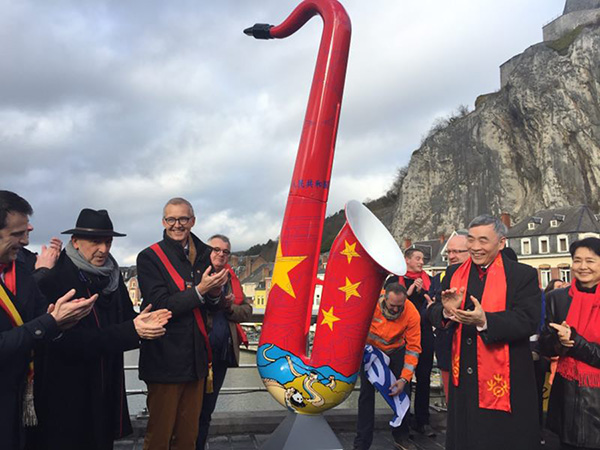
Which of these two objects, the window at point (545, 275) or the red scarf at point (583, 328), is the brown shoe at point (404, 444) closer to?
the red scarf at point (583, 328)

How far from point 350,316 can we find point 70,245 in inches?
80.2

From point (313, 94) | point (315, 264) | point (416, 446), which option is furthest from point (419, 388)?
point (313, 94)

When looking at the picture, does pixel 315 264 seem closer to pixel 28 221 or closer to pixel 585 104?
pixel 28 221

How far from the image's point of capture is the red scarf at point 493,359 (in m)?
3.38

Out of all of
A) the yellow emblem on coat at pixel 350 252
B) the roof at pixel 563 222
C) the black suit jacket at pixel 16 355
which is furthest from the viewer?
the roof at pixel 563 222

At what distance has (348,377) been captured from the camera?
3781 millimetres

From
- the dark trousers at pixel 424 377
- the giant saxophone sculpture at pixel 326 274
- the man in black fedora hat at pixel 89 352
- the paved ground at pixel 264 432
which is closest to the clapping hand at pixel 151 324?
the man in black fedora hat at pixel 89 352

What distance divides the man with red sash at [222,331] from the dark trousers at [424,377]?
233cm

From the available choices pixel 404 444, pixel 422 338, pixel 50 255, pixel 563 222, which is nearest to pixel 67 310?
pixel 50 255

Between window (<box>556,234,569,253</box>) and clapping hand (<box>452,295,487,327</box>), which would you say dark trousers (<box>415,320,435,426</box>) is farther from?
window (<box>556,234,569,253</box>)

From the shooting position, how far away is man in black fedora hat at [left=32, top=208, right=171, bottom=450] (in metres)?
3.09

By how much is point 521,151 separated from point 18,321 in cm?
5042

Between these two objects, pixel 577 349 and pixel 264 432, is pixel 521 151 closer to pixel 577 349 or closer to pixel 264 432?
pixel 264 432

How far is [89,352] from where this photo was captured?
3.12 m
